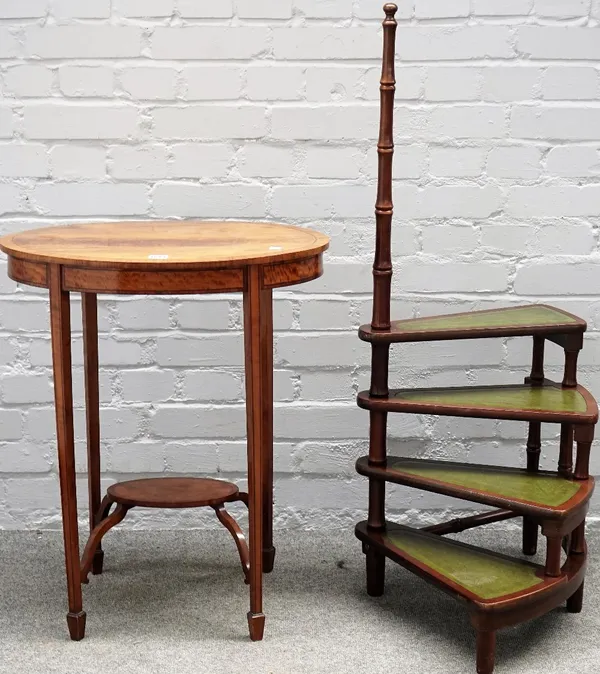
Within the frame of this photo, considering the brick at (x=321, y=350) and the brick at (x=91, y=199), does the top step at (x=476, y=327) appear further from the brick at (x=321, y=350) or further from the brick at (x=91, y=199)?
the brick at (x=91, y=199)

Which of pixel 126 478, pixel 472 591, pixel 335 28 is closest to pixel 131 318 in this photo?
pixel 126 478

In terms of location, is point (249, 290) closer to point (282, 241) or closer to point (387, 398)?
point (282, 241)

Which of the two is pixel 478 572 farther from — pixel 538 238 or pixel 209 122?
pixel 209 122

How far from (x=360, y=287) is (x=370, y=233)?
0.15 metres

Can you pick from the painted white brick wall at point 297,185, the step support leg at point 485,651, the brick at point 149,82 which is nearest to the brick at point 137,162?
the painted white brick wall at point 297,185

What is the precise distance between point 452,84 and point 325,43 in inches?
14.0

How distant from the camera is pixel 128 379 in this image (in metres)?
2.87

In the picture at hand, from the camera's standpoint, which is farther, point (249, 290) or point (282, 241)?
point (282, 241)

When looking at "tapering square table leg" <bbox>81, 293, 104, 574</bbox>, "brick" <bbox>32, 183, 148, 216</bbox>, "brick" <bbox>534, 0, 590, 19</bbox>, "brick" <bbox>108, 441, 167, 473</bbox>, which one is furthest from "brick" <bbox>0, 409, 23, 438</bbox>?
"brick" <bbox>534, 0, 590, 19</bbox>

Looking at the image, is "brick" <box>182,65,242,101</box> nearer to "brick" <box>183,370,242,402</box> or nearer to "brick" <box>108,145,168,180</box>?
"brick" <box>108,145,168,180</box>

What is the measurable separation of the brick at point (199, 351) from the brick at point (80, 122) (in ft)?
1.90

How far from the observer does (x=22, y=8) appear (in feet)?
8.76

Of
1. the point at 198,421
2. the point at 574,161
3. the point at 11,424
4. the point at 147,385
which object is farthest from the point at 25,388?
the point at 574,161

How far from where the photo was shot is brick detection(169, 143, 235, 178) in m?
2.76
